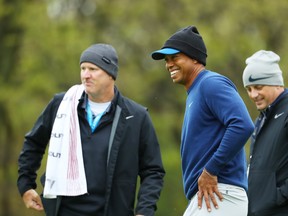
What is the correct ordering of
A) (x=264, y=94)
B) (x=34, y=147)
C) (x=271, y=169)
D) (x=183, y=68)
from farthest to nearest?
(x=34, y=147)
(x=264, y=94)
(x=271, y=169)
(x=183, y=68)

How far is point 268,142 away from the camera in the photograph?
21.9 feet

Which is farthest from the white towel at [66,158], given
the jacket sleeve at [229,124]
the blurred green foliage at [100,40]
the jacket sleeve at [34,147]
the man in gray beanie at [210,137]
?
the blurred green foliage at [100,40]

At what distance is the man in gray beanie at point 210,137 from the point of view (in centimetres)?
559

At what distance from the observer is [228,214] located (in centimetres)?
571

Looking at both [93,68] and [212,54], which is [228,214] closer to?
[93,68]

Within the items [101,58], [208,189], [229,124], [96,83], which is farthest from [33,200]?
[229,124]

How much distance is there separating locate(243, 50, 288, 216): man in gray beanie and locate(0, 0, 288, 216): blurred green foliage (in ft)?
44.0

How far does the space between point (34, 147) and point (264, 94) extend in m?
2.13

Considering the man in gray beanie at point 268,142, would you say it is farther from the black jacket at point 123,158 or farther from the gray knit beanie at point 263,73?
the black jacket at point 123,158

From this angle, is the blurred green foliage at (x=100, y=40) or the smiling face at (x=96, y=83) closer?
the smiling face at (x=96, y=83)

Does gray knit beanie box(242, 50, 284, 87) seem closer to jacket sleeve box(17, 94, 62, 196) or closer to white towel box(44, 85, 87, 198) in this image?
white towel box(44, 85, 87, 198)

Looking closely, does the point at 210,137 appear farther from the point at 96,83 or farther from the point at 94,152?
the point at 96,83

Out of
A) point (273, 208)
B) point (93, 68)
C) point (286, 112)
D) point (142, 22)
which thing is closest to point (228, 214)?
point (273, 208)

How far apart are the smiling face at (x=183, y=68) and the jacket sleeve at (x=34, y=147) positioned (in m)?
1.38
